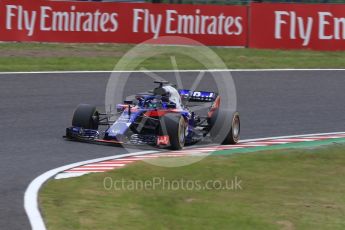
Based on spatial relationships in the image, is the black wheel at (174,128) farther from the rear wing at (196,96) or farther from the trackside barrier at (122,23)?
the trackside barrier at (122,23)

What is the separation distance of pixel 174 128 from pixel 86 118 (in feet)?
4.76

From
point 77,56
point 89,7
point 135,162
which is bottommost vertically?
point 135,162

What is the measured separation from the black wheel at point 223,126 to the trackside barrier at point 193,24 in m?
10.9

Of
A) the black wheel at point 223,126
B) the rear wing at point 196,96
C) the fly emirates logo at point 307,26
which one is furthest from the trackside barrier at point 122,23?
the black wheel at point 223,126

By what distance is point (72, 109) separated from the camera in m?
15.4

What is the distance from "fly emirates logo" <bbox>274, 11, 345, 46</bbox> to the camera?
77.0ft

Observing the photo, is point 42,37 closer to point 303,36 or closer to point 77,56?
point 77,56

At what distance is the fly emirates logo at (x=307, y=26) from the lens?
23.5 meters

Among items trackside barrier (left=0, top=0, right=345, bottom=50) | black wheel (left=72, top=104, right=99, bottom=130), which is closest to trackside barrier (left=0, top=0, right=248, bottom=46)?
trackside barrier (left=0, top=0, right=345, bottom=50)

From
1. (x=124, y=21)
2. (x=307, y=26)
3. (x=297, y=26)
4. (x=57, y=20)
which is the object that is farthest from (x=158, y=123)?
(x=307, y=26)

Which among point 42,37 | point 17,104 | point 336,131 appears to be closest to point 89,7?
point 42,37

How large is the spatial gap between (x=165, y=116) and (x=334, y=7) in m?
12.8

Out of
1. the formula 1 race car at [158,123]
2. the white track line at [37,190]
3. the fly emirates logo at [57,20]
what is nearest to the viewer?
the white track line at [37,190]

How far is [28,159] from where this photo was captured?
35.6ft
